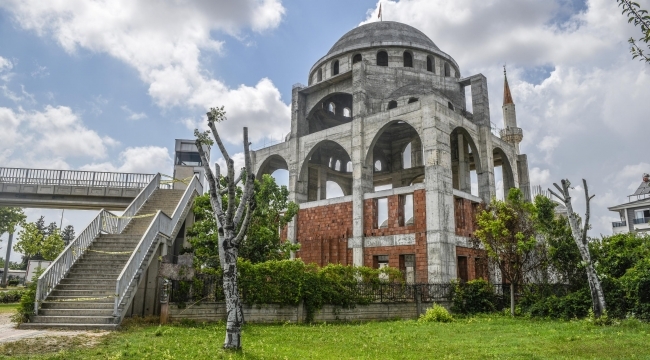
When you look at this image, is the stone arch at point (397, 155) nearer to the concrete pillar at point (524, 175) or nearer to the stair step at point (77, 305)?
the concrete pillar at point (524, 175)

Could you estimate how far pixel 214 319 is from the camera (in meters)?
15.5

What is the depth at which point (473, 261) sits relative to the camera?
2730 cm

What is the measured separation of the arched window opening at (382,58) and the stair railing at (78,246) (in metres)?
20.7

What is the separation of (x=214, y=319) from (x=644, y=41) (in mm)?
13939

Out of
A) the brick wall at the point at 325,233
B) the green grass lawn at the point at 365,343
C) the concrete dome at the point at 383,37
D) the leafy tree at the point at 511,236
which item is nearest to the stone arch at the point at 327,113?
the concrete dome at the point at 383,37

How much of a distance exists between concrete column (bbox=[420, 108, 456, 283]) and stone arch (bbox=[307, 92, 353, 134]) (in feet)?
37.1

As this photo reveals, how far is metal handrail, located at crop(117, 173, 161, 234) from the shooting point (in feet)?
60.8

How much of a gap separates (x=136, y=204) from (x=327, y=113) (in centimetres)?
2058

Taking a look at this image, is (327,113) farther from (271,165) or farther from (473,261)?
(473,261)

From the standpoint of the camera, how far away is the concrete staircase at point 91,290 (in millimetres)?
12781

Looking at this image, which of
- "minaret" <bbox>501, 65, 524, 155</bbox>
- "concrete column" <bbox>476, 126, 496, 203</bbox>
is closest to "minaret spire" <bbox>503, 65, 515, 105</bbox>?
"minaret" <bbox>501, 65, 524, 155</bbox>

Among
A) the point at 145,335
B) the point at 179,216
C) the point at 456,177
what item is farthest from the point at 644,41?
the point at 456,177

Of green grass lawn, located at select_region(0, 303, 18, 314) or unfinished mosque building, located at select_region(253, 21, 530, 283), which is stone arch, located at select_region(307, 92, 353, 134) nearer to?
unfinished mosque building, located at select_region(253, 21, 530, 283)

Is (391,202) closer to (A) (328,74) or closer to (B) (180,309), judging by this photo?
(A) (328,74)
